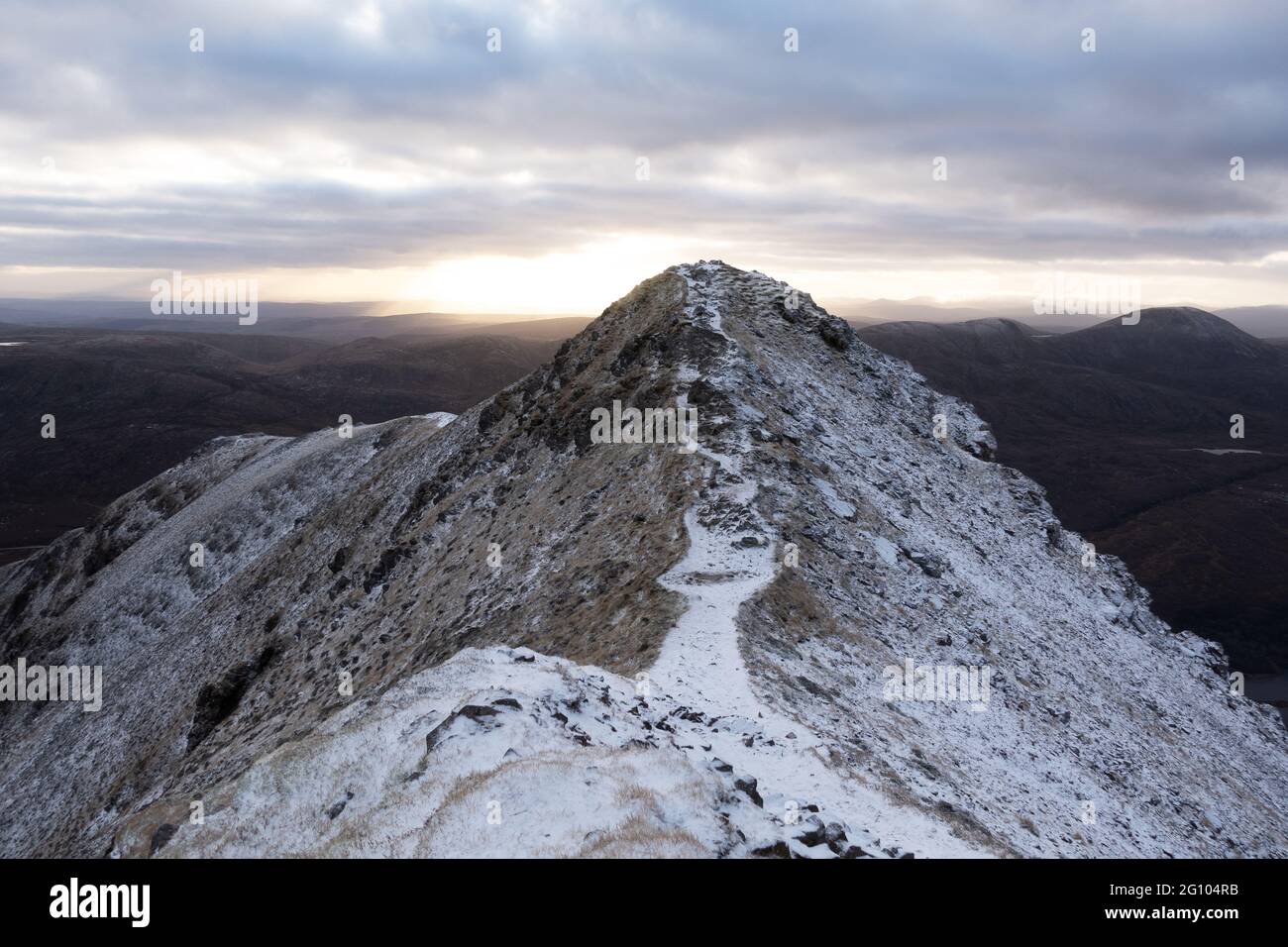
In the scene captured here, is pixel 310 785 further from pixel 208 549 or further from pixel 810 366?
pixel 208 549

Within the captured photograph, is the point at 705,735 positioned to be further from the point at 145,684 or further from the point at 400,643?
the point at 145,684

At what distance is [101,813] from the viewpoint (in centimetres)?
2783

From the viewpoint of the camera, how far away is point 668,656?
14633 mm

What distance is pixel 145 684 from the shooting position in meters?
37.9

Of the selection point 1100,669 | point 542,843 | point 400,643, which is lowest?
point 1100,669

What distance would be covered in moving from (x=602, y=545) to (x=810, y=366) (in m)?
18.5

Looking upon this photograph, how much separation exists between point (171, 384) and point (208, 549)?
178 m

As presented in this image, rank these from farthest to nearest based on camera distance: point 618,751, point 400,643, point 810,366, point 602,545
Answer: point 810,366
point 400,643
point 602,545
point 618,751

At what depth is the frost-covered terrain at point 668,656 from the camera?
1044 cm

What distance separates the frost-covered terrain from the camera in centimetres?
1044

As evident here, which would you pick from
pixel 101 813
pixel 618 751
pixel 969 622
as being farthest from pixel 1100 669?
pixel 101 813

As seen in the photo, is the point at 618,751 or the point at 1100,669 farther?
the point at 1100,669

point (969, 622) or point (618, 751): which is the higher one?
point (618, 751)
